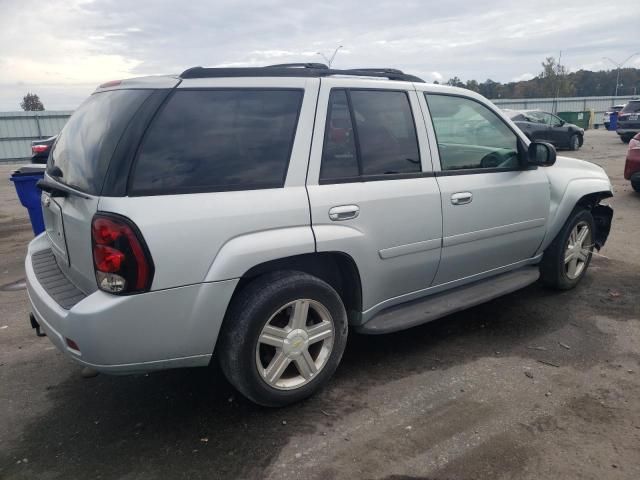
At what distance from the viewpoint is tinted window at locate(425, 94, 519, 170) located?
12.2 ft

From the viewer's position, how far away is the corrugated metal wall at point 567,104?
36.4 meters

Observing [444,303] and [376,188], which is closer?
[376,188]

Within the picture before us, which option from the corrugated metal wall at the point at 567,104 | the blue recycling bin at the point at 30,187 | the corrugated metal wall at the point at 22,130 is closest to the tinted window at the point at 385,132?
the blue recycling bin at the point at 30,187

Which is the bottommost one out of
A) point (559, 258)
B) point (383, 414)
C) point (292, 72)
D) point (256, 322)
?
point (383, 414)

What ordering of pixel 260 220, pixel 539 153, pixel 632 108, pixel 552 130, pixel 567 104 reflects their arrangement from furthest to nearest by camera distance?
pixel 567 104 → pixel 632 108 → pixel 552 130 → pixel 539 153 → pixel 260 220

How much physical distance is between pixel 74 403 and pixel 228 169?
70.9 inches

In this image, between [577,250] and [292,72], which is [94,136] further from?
[577,250]

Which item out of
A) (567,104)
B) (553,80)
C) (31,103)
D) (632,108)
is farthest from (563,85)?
(31,103)

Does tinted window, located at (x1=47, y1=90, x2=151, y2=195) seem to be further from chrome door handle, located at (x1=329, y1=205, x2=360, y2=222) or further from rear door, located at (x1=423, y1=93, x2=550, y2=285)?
rear door, located at (x1=423, y1=93, x2=550, y2=285)

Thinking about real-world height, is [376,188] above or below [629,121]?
above

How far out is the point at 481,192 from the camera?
3.82 m

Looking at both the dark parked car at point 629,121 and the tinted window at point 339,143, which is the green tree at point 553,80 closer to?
the dark parked car at point 629,121

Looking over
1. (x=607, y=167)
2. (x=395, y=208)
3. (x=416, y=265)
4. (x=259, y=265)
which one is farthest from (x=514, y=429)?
(x=607, y=167)

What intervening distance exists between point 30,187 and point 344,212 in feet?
14.6
